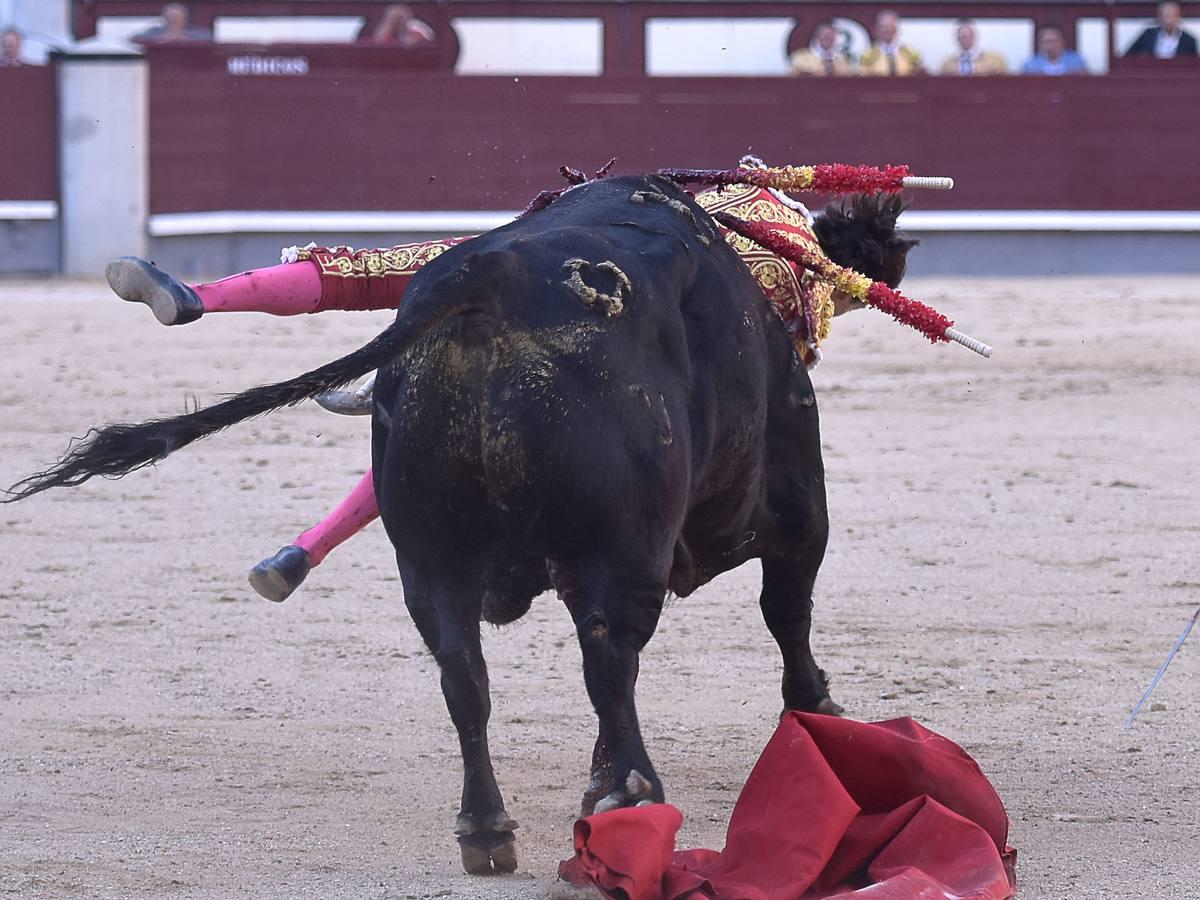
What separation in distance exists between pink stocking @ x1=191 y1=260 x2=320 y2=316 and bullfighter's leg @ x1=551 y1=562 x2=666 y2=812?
2.88ft

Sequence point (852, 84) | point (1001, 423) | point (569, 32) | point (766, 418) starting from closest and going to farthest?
point (766, 418)
point (1001, 423)
point (852, 84)
point (569, 32)

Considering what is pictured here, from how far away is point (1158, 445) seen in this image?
5656 millimetres

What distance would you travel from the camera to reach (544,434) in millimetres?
2148

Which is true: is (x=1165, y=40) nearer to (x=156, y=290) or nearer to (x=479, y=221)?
(x=479, y=221)

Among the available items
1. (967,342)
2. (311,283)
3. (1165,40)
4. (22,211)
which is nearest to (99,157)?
(22,211)

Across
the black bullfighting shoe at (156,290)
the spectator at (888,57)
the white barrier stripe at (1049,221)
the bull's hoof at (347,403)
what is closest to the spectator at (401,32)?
the spectator at (888,57)

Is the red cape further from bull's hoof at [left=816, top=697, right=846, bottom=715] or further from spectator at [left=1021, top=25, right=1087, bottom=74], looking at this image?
spectator at [left=1021, top=25, right=1087, bottom=74]

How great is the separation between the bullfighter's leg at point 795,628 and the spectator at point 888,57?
27.3ft

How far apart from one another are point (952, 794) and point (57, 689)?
1.61 metres

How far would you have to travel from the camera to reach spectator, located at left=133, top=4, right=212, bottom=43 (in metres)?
11.2

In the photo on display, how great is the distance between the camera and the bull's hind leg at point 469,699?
90.1 inches

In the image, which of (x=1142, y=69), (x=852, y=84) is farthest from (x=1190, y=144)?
(x=852, y=84)

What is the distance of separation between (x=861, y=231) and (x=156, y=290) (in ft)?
3.44

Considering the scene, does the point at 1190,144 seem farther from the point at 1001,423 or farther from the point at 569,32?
the point at 1001,423
